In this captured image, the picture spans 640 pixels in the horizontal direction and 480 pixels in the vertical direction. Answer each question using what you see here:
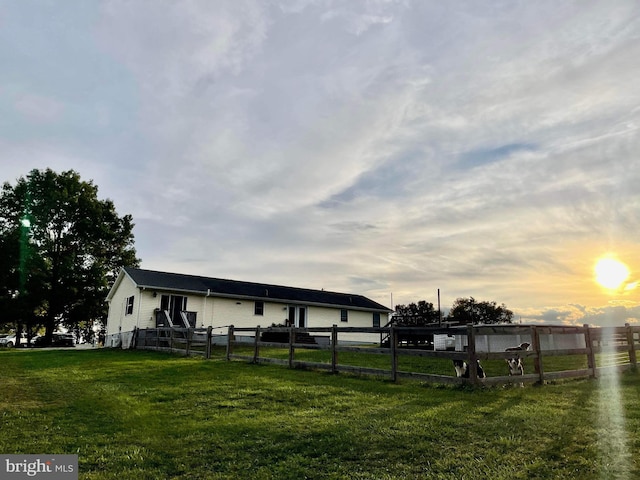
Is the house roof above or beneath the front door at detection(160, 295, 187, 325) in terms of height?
above

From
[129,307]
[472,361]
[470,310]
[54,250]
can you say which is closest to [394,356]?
[472,361]

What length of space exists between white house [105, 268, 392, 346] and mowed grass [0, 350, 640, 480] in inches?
654

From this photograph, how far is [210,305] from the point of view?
27.6m

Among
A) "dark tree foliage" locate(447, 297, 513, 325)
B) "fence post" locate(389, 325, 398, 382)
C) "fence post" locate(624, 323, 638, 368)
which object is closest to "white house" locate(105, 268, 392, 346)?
"fence post" locate(389, 325, 398, 382)

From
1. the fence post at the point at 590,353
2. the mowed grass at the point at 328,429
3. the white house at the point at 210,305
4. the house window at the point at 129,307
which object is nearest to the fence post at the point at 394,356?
the mowed grass at the point at 328,429

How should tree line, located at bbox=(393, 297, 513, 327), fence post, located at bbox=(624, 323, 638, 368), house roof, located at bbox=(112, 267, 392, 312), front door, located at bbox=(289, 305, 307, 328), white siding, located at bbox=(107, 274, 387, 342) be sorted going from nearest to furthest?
fence post, located at bbox=(624, 323, 638, 368)
white siding, located at bbox=(107, 274, 387, 342)
house roof, located at bbox=(112, 267, 392, 312)
front door, located at bbox=(289, 305, 307, 328)
tree line, located at bbox=(393, 297, 513, 327)

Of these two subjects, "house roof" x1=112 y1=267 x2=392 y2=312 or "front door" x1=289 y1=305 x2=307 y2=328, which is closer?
"house roof" x1=112 y1=267 x2=392 y2=312

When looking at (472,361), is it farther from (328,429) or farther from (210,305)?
(210,305)

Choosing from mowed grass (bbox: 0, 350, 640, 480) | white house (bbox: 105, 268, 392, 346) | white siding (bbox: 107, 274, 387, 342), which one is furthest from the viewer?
white house (bbox: 105, 268, 392, 346)

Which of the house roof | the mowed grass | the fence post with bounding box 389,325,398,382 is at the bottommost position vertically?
the mowed grass

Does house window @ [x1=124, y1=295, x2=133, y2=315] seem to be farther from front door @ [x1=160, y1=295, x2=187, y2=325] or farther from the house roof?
front door @ [x1=160, y1=295, x2=187, y2=325]

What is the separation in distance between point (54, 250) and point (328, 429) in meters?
39.0

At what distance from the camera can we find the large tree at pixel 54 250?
34.4m

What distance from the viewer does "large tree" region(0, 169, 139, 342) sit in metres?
34.4
